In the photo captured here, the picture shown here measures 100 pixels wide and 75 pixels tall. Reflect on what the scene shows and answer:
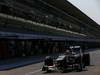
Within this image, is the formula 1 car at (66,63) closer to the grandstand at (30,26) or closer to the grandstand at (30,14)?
the grandstand at (30,26)

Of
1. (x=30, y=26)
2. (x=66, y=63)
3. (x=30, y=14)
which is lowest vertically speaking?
(x=66, y=63)

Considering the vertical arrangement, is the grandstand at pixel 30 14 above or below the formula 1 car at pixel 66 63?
above

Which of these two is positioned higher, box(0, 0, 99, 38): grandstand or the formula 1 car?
box(0, 0, 99, 38): grandstand

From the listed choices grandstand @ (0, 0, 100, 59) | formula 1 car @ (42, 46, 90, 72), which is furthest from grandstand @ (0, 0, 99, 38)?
formula 1 car @ (42, 46, 90, 72)

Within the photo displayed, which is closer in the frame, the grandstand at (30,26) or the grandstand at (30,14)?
the grandstand at (30,26)

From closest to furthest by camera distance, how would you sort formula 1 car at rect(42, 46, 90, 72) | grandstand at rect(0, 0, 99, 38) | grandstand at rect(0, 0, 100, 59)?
formula 1 car at rect(42, 46, 90, 72), grandstand at rect(0, 0, 100, 59), grandstand at rect(0, 0, 99, 38)

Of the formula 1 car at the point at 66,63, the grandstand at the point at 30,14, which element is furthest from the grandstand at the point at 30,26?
the formula 1 car at the point at 66,63

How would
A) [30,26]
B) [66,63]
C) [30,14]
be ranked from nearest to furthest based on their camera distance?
[66,63]
[30,26]
[30,14]

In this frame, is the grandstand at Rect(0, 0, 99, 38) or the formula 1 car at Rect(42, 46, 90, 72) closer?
the formula 1 car at Rect(42, 46, 90, 72)

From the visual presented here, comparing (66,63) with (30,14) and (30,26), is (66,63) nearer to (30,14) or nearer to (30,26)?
(30,26)

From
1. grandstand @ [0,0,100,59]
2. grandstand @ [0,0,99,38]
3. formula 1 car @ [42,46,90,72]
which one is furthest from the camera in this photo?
grandstand @ [0,0,99,38]

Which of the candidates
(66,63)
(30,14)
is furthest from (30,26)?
(66,63)

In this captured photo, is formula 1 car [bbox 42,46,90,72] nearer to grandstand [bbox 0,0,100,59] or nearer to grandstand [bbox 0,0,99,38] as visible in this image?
grandstand [bbox 0,0,100,59]

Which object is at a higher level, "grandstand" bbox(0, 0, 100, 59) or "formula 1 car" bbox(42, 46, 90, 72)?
"grandstand" bbox(0, 0, 100, 59)
